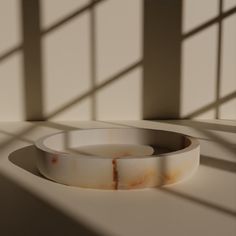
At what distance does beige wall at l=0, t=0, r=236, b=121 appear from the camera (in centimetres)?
270

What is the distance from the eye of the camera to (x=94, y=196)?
→ 1.36 meters

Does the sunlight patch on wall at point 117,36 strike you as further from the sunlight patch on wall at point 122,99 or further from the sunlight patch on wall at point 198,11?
the sunlight patch on wall at point 198,11

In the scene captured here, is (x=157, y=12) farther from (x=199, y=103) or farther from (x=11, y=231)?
(x=11, y=231)

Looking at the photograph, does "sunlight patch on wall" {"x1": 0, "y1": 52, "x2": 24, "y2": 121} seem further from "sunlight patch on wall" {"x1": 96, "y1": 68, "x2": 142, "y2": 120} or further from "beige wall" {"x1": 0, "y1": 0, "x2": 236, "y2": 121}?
"sunlight patch on wall" {"x1": 96, "y1": 68, "x2": 142, "y2": 120}

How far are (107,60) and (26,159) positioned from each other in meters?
1.14

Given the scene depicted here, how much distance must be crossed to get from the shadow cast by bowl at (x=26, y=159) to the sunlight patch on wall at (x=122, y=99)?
872 mm

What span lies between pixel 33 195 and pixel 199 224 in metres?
0.51

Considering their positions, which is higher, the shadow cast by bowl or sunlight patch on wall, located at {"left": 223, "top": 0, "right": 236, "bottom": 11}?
sunlight patch on wall, located at {"left": 223, "top": 0, "right": 236, "bottom": 11}

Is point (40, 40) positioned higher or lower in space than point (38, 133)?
higher

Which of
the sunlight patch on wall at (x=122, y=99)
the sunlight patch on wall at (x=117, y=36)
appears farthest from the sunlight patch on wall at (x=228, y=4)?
the sunlight patch on wall at (x=122, y=99)

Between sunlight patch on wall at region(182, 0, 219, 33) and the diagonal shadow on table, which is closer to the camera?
the diagonal shadow on table

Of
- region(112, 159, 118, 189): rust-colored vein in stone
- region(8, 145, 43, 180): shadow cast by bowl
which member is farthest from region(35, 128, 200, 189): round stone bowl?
region(8, 145, 43, 180): shadow cast by bowl

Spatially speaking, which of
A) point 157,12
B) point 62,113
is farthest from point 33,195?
point 157,12

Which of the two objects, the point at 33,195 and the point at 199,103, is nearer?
the point at 33,195
